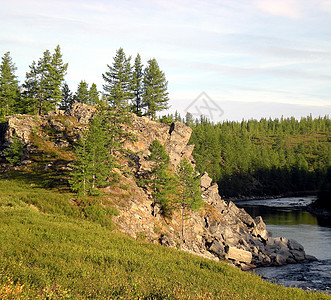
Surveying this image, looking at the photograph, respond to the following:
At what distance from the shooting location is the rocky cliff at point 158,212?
132 feet

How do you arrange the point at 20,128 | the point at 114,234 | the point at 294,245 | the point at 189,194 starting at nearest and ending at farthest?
the point at 114,234
the point at 189,194
the point at 294,245
the point at 20,128

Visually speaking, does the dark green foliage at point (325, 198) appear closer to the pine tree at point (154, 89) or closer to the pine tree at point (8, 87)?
the pine tree at point (154, 89)

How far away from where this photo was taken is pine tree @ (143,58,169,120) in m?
74.1

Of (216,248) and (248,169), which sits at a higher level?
(248,169)

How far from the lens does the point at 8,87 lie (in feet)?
241

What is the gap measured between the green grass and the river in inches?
150

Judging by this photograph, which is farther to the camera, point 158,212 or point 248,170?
point 248,170

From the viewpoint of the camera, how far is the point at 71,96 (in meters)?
90.1

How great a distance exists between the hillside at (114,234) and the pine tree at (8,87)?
63.2 feet

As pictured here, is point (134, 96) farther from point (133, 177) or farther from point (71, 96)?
point (133, 177)

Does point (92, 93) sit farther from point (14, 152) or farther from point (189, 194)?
point (189, 194)

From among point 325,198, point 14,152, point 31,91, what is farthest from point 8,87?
point 325,198

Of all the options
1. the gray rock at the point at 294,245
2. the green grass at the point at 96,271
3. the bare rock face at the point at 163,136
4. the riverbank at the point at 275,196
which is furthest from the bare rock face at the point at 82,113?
the riverbank at the point at 275,196

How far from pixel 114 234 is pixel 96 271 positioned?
12458 millimetres
